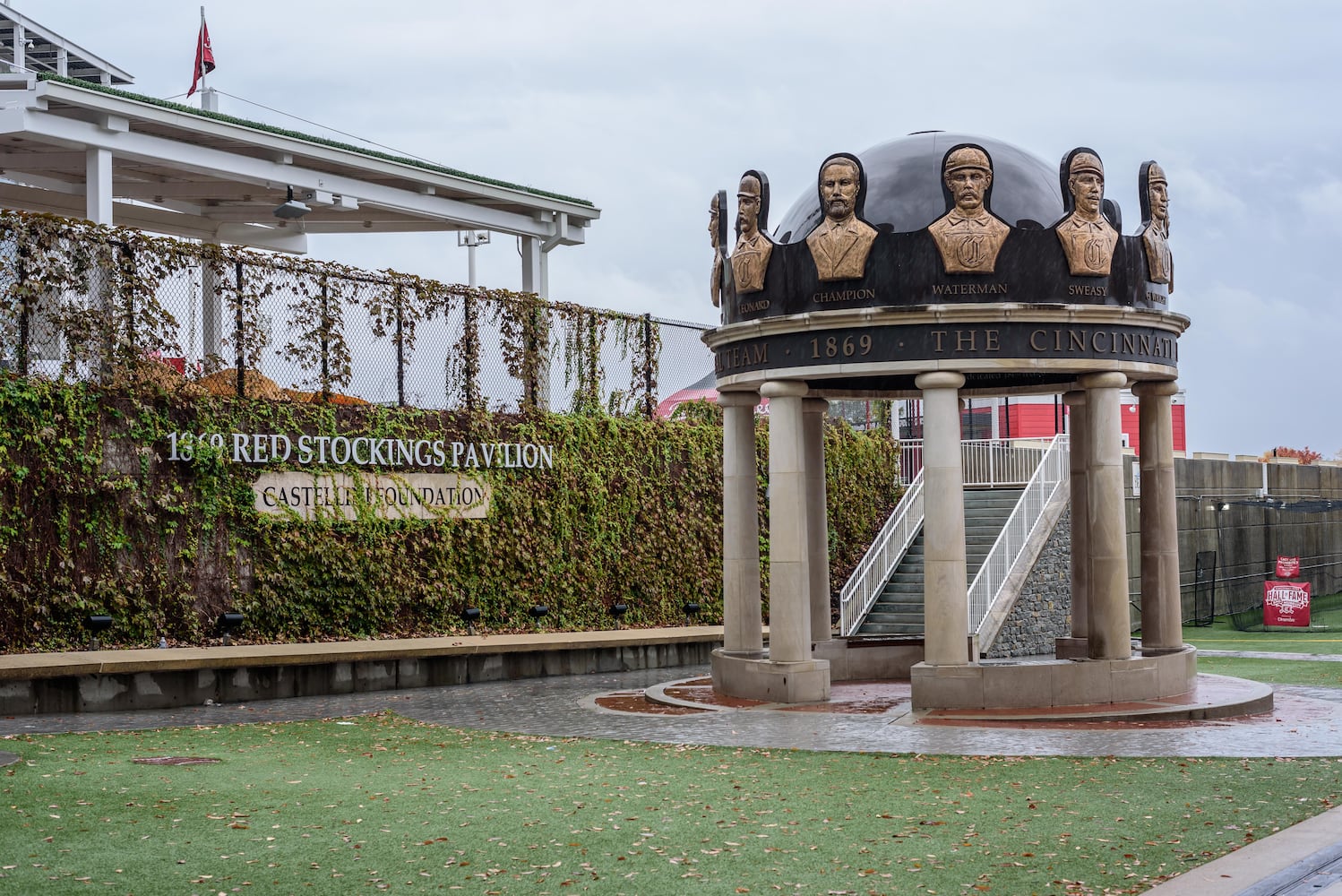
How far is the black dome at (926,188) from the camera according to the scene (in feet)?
51.8

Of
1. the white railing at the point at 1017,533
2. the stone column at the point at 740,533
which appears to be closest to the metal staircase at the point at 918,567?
the white railing at the point at 1017,533

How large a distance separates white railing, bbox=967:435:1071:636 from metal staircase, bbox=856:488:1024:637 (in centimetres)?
48

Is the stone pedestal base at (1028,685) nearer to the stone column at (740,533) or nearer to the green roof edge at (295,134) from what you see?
the stone column at (740,533)

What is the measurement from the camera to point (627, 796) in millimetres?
10422

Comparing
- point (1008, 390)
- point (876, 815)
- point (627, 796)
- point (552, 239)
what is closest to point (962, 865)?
point (876, 815)

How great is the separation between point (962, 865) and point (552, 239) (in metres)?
24.7

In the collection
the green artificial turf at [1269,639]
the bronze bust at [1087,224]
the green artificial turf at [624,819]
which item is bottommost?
the green artificial turf at [1269,639]

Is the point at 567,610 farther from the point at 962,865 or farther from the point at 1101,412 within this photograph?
the point at 962,865

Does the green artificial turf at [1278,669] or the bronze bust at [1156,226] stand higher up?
the bronze bust at [1156,226]

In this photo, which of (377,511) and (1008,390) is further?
(377,511)

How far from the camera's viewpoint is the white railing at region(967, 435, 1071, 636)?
Answer: 25.0 meters

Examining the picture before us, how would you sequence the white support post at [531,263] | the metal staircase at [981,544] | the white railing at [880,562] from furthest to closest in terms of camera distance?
the white support post at [531,263] → the white railing at [880,562] → the metal staircase at [981,544]

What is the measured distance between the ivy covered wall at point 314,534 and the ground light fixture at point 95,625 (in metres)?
0.22

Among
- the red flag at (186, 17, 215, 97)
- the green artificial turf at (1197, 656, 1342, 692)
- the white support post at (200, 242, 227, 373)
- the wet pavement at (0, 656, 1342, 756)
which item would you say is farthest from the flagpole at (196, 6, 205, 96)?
the green artificial turf at (1197, 656, 1342, 692)
